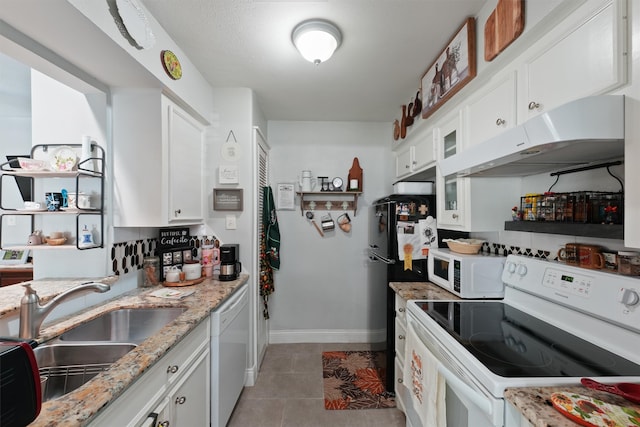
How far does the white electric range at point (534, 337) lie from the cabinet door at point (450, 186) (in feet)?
1.42

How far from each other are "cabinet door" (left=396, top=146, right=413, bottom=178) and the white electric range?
127 cm

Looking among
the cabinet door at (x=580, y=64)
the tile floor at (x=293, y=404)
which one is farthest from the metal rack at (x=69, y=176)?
the cabinet door at (x=580, y=64)

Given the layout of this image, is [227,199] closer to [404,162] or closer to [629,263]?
[404,162]

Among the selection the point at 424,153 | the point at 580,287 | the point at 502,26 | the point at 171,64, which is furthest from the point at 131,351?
the point at 424,153

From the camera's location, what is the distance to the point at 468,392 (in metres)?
0.94

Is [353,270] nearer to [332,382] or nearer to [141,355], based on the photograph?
[332,382]

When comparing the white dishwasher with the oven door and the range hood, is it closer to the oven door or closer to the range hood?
the oven door

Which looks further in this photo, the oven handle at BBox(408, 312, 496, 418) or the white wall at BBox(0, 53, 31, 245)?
the white wall at BBox(0, 53, 31, 245)

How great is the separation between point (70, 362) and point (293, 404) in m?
1.49

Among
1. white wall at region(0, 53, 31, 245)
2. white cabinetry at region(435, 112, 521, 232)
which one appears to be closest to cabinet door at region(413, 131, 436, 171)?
white cabinetry at region(435, 112, 521, 232)

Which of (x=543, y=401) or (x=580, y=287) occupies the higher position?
(x=580, y=287)

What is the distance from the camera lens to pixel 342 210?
308 cm

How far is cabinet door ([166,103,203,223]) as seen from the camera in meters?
1.78

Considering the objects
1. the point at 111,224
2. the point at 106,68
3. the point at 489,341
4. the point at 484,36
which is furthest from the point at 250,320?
the point at 484,36
